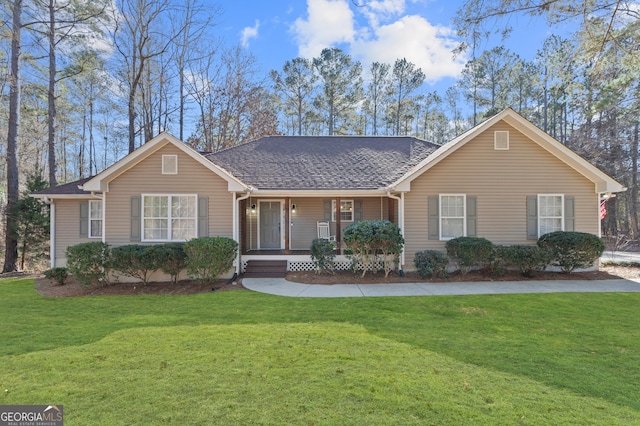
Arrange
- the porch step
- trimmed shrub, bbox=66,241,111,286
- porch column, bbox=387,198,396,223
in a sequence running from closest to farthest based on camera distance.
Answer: trimmed shrub, bbox=66,241,111,286 < the porch step < porch column, bbox=387,198,396,223

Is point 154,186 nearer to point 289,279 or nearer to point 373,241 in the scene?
point 289,279

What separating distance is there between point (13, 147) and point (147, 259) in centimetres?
878

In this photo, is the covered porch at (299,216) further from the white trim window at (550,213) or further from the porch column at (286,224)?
the white trim window at (550,213)

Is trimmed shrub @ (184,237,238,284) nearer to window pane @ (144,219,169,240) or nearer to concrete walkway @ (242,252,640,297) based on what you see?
concrete walkway @ (242,252,640,297)

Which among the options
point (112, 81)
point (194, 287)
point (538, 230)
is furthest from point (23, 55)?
point (538, 230)

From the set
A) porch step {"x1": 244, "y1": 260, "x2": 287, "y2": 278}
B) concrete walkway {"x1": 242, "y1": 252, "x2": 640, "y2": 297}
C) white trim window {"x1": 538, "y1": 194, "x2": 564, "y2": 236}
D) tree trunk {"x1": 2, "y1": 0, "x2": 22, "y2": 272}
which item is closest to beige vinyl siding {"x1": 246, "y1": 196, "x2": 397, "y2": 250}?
porch step {"x1": 244, "y1": 260, "x2": 287, "y2": 278}

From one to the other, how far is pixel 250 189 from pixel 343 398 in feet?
25.8

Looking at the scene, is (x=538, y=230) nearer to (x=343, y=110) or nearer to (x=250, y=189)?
(x=250, y=189)

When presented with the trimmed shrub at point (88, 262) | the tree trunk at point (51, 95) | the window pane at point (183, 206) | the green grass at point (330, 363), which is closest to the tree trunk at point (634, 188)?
the green grass at point (330, 363)

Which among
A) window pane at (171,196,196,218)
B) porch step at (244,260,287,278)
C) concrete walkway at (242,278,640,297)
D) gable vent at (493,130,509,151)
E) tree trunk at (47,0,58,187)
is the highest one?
tree trunk at (47,0,58,187)

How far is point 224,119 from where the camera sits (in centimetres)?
2225

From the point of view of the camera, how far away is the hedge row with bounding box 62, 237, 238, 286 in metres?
8.68

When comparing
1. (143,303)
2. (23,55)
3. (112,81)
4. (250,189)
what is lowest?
(143,303)

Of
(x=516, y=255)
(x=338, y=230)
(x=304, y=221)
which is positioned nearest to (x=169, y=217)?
(x=304, y=221)
